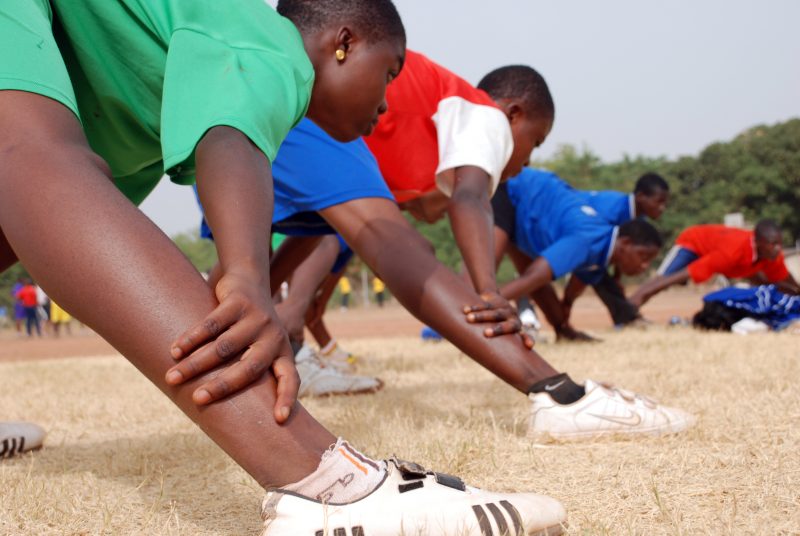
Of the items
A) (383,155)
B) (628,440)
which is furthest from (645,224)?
(628,440)

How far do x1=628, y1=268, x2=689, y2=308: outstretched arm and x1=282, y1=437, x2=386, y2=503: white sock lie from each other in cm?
719

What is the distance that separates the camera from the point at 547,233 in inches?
242

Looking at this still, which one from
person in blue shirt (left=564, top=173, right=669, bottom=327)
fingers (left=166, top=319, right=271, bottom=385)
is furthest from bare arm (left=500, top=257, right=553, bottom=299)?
fingers (left=166, top=319, right=271, bottom=385)

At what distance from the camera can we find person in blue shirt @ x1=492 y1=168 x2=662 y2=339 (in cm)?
570

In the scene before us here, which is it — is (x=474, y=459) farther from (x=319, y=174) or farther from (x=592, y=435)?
(x=319, y=174)

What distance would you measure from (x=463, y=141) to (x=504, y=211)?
3456 millimetres

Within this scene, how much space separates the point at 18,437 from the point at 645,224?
6111 millimetres

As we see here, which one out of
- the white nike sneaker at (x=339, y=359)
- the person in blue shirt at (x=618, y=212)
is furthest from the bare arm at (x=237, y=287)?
the person in blue shirt at (x=618, y=212)

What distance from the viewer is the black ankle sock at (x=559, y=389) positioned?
7.12 feet

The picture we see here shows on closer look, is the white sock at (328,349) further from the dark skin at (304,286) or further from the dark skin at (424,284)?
the dark skin at (424,284)

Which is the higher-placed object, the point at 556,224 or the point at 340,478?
the point at 340,478

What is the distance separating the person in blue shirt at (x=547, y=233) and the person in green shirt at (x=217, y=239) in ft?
14.1

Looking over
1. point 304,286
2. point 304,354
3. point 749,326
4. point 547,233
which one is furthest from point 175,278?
point 749,326

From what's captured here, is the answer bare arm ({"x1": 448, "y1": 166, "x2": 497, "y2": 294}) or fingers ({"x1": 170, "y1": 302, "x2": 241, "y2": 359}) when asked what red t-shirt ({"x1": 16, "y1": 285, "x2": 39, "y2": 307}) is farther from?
fingers ({"x1": 170, "y1": 302, "x2": 241, "y2": 359})
